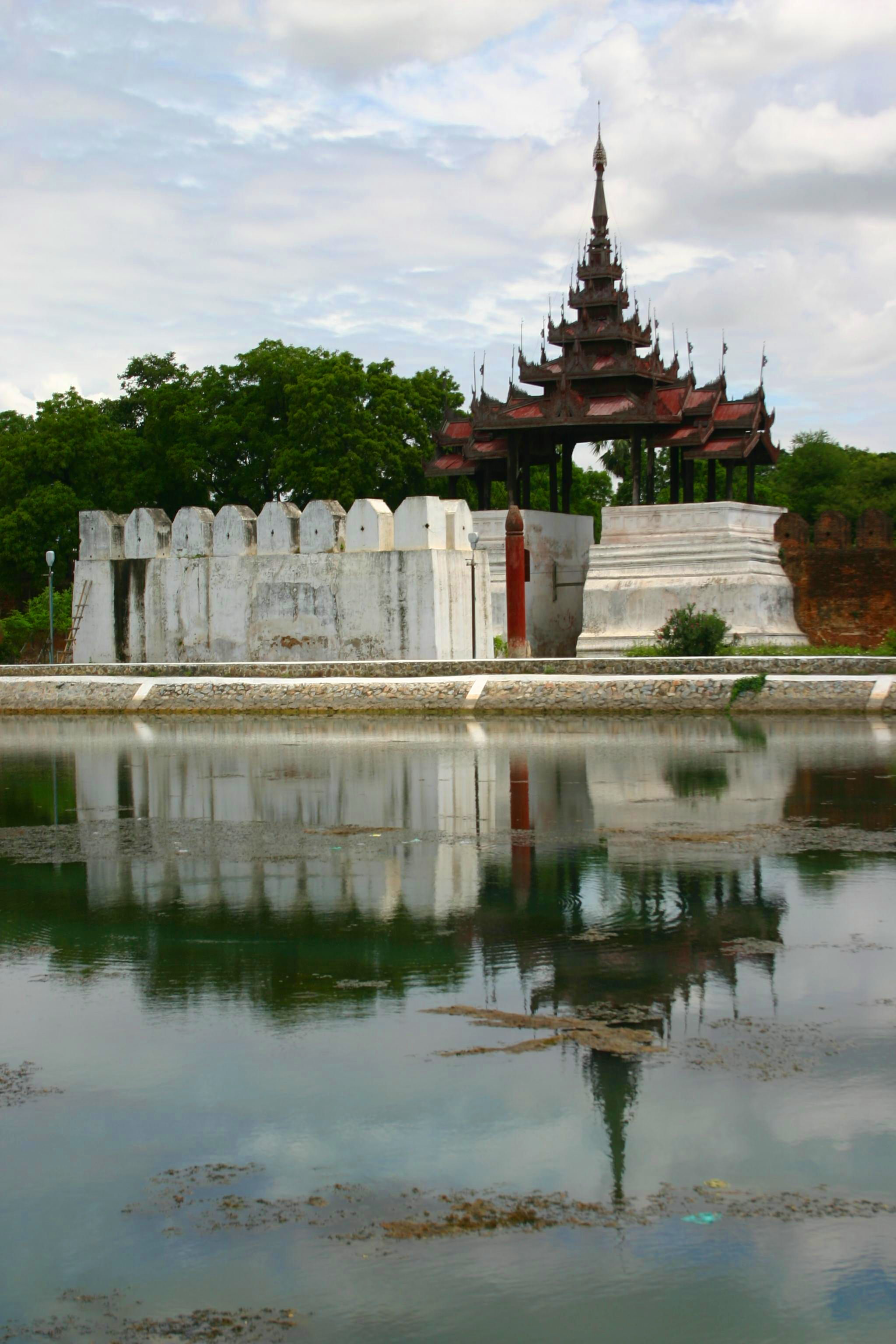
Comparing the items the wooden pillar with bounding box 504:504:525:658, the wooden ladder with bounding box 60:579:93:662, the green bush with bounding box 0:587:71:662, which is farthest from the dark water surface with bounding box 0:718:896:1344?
the green bush with bounding box 0:587:71:662

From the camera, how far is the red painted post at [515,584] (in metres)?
25.2

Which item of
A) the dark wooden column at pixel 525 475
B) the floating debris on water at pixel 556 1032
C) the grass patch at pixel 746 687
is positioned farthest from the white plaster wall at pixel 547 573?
the floating debris on water at pixel 556 1032

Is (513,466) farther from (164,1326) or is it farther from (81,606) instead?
(164,1326)

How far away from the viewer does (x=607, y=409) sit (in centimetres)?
3075

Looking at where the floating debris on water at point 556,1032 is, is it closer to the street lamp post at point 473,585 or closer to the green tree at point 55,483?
the street lamp post at point 473,585

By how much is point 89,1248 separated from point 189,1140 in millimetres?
675

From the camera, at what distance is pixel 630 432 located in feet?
102

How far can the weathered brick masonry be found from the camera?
30.0 metres

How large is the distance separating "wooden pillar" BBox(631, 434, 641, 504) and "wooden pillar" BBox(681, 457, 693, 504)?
201 cm

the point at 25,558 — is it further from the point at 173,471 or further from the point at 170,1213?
the point at 170,1213

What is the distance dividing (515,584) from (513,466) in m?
7.27

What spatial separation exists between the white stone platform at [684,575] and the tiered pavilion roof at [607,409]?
130 centimetres

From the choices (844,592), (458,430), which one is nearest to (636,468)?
(844,592)

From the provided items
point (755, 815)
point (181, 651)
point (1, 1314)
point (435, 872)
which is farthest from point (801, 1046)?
point (181, 651)
